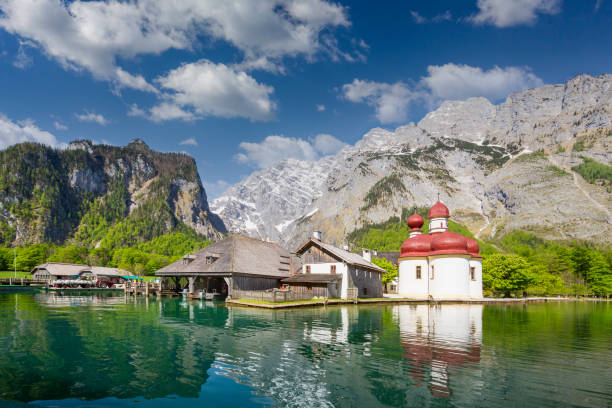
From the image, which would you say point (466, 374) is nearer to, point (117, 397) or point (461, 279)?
point (117, 397)

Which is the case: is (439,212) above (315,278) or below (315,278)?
above

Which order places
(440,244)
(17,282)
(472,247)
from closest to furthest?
(440,244)
(472,247)
(17,282)

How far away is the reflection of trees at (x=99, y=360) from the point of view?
12.8 metres

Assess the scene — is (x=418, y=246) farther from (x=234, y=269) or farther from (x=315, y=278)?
(x=234, y=269)

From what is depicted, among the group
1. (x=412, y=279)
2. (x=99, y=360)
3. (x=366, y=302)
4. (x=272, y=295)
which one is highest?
(x=99, y=360)

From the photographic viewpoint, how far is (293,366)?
52.5 feet

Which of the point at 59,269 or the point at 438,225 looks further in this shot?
the point at 59,269

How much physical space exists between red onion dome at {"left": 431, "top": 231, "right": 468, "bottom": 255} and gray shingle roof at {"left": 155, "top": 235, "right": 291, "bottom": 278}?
27.0m

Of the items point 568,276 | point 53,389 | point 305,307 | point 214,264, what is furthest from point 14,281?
point 568,276

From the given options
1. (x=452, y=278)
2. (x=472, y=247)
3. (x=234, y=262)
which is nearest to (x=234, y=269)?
(x=234, y=262)

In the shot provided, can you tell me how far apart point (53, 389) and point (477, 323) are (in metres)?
32.0

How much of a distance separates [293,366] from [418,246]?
188 feet

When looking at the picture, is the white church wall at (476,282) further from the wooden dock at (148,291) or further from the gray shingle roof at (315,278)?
the wooden dock at (148,291)

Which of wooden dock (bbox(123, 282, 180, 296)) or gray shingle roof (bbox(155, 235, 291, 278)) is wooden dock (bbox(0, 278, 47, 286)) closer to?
wooden dock (bbox(123, 282, 180, 296))
